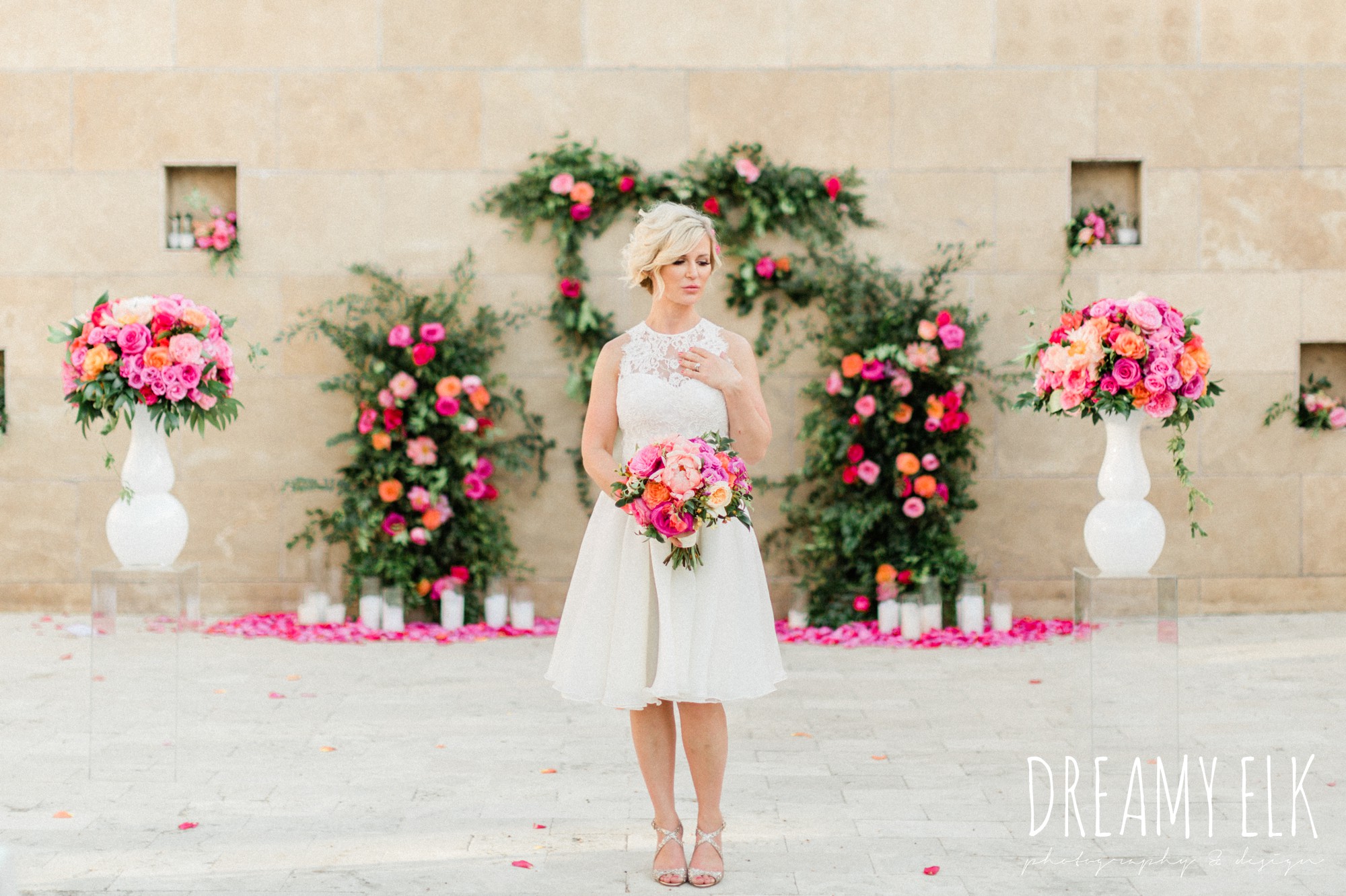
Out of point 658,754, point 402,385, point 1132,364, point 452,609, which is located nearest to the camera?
point 658,754

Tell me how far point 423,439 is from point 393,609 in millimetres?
849

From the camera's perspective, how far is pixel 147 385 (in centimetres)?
388

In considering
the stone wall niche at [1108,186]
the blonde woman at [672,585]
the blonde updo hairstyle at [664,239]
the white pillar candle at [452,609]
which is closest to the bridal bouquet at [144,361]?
the blonde woman at [672,585]

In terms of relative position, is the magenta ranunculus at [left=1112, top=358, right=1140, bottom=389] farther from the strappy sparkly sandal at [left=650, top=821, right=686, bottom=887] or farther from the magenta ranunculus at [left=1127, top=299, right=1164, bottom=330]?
the strappy sparkly sandal at [left=650, top=821, right=686, bottom=887]

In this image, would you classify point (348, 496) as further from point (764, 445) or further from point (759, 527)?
point (764, 445)

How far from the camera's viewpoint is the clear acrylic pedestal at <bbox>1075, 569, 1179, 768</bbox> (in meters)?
3.78

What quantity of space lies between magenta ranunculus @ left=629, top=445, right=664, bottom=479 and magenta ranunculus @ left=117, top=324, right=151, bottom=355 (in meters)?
1.86

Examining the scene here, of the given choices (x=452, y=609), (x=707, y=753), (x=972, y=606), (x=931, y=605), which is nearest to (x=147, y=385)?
(x=707, y=753)

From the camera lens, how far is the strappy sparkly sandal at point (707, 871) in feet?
9.69

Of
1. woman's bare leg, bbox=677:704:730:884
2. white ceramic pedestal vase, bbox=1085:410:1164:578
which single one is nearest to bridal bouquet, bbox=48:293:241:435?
woman's bare leg, bbox=677:704:730:884

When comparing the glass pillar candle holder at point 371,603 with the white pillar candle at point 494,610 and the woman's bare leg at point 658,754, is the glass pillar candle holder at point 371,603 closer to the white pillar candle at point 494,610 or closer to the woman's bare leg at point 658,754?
the white pillar candle at point 494,610

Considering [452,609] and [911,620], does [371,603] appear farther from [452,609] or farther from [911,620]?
[911,620]

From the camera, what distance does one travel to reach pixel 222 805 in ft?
11.6

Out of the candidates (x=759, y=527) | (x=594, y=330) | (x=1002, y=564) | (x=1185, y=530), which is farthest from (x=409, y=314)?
(x=1185, y=530)
